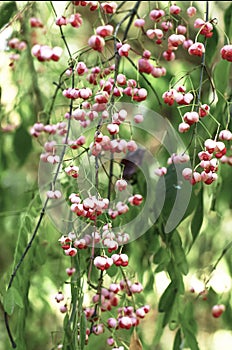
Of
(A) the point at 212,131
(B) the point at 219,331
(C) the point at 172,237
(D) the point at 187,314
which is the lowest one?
(B) the point at 219,331

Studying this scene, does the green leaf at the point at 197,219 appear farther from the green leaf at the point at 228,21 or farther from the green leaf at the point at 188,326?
the green leaf at the point at 228,21

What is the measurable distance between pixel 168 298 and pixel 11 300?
0.30m

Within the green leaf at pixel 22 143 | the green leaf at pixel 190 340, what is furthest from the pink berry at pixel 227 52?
the green leaf at pixel 22 143

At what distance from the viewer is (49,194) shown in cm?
96

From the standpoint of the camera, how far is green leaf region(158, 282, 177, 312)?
44.6 inches

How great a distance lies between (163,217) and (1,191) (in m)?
0.53

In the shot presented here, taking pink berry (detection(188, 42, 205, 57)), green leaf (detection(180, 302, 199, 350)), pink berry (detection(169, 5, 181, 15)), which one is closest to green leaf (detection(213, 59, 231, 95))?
pink berry (detection(169, 5, 181, 15))

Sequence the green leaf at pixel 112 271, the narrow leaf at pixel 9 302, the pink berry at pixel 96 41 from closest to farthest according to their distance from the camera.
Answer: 1. the pink berry at pixel 96 41
2. the narrow leaf at pixel 9 302
3. the green leaf at pixel 112 271

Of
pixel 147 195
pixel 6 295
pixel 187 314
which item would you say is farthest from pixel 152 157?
pixel 6 295

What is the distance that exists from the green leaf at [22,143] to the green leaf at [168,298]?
49 cm

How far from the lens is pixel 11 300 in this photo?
970 millimetres

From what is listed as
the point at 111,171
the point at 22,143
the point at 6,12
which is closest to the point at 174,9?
the point at 111,171

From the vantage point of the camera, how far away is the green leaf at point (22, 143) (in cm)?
147

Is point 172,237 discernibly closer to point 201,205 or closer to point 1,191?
point 201,205
